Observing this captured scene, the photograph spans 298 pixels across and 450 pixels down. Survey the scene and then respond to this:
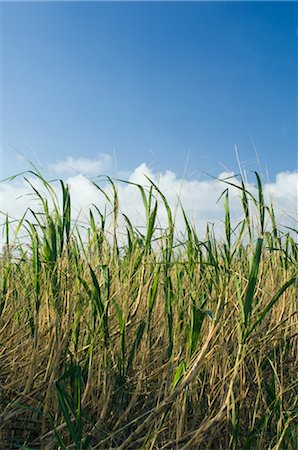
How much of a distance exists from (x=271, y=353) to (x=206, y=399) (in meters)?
0.28

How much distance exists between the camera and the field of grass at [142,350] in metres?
1.58

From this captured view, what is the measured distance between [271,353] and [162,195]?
70 centimetres

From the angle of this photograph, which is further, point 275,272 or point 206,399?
point 275,272

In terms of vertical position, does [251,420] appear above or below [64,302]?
below

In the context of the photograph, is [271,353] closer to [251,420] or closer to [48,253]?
[251,420]

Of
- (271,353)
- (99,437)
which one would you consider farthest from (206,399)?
(99,437)

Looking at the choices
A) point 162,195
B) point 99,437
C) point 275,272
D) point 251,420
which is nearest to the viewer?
point 99,437

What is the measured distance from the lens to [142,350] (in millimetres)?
1833

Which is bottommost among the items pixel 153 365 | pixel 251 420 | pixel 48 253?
pixel 251 420

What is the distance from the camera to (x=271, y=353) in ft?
6.21

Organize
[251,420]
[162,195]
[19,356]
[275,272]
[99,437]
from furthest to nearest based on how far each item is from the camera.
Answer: [275,272] < [162,195] < [19,356] < [251,420] < [99,437]

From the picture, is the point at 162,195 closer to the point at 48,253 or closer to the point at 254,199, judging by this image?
the point at 254,199

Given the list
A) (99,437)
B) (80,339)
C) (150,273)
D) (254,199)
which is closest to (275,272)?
(254,199)

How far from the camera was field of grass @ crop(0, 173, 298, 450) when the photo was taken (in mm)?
1579
